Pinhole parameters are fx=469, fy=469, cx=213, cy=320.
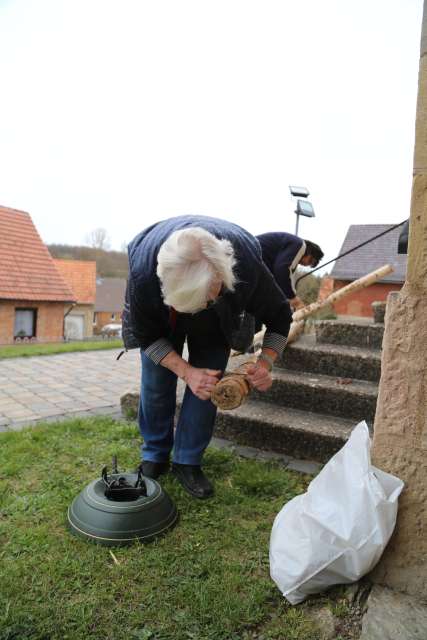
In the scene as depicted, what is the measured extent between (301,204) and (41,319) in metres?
20.4

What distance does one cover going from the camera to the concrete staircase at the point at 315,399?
9.96 ft

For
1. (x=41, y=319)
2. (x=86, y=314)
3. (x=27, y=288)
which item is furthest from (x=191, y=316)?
(x=86, y=314)

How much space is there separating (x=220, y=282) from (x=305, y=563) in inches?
42.3

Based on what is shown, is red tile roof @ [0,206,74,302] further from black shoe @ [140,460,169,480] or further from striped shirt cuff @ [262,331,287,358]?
striped shirt cuff @ [262,331,287,358]

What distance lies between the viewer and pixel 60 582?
5.69 ft

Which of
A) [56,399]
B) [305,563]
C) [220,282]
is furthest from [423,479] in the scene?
[56,399]

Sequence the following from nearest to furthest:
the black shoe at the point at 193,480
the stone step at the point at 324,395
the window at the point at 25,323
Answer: the black shoe at the point at 193,480
the stone step at the point at 324,395
the window at the point at 25,323

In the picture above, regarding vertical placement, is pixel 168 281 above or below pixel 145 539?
above

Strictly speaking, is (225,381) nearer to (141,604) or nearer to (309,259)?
(141,604)

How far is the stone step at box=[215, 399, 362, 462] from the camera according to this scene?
9.71ft

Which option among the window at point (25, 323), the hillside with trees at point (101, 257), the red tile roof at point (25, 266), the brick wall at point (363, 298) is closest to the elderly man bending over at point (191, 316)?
the brick wall at point (363, 298)

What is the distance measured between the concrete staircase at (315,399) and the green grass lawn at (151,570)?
1.13ft

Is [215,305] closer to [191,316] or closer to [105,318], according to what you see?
[191,316]

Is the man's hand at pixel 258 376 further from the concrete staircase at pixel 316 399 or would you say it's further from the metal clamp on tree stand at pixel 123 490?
the concrete staircase at pixel 316 399
